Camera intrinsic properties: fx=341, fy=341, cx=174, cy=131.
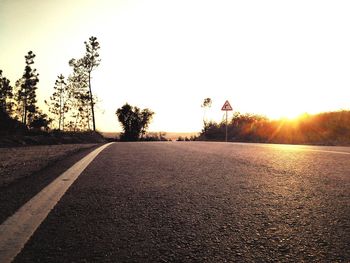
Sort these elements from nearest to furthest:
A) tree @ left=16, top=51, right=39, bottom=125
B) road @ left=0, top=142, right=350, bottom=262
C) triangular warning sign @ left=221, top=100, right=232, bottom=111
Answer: road @ left=0, top=142, right=350, bottom=262, triangular warning sign @ left=221, top=100, right=232, bottom=111, tree @ left=16, top=51, right=39, bottom=125

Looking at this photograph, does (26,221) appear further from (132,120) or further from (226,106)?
(132,120)

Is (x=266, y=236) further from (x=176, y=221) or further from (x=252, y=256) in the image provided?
(x=176, y=221)

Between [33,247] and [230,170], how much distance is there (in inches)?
146

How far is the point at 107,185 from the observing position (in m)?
3.99

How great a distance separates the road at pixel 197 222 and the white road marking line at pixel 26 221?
64mm

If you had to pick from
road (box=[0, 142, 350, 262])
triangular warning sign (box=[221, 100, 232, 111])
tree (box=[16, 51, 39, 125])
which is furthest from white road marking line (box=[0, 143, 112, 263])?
tree (box=[16, 51, 39, 125])

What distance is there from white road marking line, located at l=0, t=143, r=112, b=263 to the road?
0.06 metres

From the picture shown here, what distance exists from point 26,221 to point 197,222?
123 cm

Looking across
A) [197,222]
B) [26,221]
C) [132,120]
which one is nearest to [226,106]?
[197,222]

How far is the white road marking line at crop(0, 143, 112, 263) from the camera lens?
1.92m

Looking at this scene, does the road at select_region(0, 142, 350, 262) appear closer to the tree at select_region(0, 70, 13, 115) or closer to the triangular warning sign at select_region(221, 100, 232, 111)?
the triangular warning sign at select_region(221, 100, 232, 111)

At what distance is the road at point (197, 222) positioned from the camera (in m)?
1.87

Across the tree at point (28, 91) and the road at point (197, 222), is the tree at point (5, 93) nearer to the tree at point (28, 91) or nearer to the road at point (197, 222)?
the tree at point (28, 91)

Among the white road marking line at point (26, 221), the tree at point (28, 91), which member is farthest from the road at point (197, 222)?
the tree at point (28, 91)
